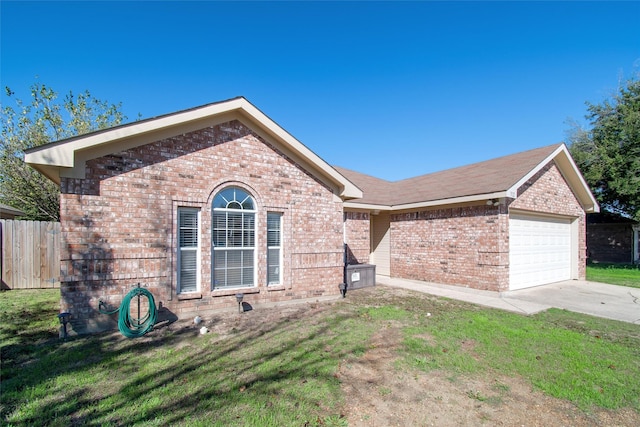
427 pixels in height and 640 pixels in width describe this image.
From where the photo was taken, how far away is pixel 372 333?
6137 millimetres

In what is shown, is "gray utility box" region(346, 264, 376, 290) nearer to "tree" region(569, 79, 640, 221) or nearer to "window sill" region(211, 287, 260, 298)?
"window sill" region(211, 287, 260, 298)

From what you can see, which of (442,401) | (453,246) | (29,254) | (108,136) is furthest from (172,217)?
(453,246)

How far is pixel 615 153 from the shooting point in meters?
18.1

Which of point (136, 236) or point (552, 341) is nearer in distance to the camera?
point (552, 341)

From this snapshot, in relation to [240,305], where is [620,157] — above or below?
above

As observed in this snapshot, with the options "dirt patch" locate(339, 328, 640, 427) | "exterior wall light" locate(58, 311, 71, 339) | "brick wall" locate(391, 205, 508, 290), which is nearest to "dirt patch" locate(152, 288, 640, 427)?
"dirt patch" locate(339, 328, 640, 427)

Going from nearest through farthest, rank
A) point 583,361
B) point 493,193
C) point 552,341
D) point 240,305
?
point 583,361
point 552,341
point 240,305
point 493,193

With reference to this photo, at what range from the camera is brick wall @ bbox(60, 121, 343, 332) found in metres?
6.00

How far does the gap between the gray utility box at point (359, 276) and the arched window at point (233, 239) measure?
13.1ft

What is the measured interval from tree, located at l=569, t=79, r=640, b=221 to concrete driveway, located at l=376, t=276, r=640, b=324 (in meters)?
8.80

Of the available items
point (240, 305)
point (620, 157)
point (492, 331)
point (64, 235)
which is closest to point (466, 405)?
point (492, 331)

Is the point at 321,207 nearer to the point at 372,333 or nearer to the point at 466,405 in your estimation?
the point at 372,333

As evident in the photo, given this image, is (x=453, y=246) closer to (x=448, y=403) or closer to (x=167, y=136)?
(x=448, y=403)

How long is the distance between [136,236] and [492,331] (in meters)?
7.51
